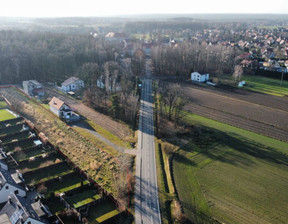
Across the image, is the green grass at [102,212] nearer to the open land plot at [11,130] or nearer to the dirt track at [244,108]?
the open land plot at [11,130]

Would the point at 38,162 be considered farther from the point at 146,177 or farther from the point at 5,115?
the point at 5,115

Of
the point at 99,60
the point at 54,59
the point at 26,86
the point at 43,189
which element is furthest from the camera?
the point at 99,60

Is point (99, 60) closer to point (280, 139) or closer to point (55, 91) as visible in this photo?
point (55, 91)

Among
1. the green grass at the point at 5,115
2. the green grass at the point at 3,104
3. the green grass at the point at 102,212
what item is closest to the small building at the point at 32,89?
the green grass at the point at 3,104

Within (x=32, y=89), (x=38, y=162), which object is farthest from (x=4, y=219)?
(x=32, y=89)

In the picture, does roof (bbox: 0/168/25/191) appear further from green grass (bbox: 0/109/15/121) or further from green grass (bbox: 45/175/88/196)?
green grass (bbox: 0/109/15/121)

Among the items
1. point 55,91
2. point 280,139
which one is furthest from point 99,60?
point 280,139

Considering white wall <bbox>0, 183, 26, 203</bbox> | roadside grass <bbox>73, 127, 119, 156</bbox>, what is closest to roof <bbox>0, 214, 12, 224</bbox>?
white wall <bbox>0, 183, 26, 203</bbox>

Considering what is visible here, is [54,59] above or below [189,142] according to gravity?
above
